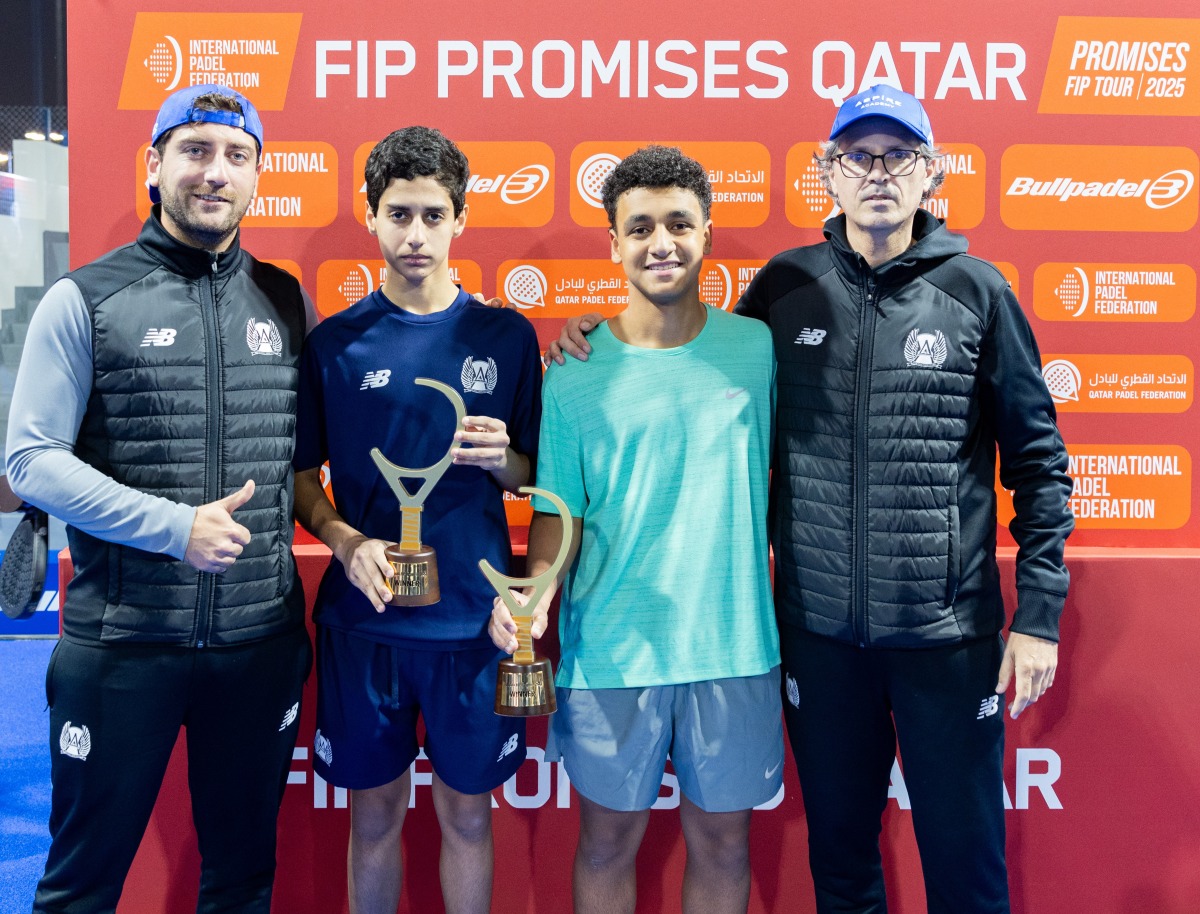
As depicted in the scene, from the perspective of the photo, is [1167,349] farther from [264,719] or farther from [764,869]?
[264,719]

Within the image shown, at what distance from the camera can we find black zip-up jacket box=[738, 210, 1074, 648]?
2.03 meters

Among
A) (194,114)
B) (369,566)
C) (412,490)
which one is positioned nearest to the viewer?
(369,566)

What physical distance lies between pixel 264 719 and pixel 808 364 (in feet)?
4.70

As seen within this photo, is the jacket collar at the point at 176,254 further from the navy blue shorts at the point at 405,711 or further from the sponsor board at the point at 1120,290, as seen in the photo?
the sponsor board at the point at 1120,290

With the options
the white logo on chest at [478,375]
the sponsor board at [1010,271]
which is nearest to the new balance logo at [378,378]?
the white logo on chest at [478,375]

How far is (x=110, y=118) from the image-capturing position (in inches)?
106

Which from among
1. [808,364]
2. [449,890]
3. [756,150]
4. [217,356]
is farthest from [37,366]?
[756,150]

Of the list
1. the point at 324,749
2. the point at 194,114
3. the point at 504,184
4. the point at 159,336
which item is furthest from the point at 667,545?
the point at 194,114

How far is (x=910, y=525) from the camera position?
6.66ft

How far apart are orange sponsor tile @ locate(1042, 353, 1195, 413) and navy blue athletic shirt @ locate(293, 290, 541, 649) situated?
163 cm

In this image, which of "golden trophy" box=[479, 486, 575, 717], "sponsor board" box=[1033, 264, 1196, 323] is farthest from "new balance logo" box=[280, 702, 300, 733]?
"sponsor board" box=[1033, 264, 1196, 323]

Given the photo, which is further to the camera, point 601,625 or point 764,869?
point 764,869

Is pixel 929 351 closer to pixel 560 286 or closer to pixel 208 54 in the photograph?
pixel 560 286

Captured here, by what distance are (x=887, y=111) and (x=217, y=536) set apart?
1.65 metres
